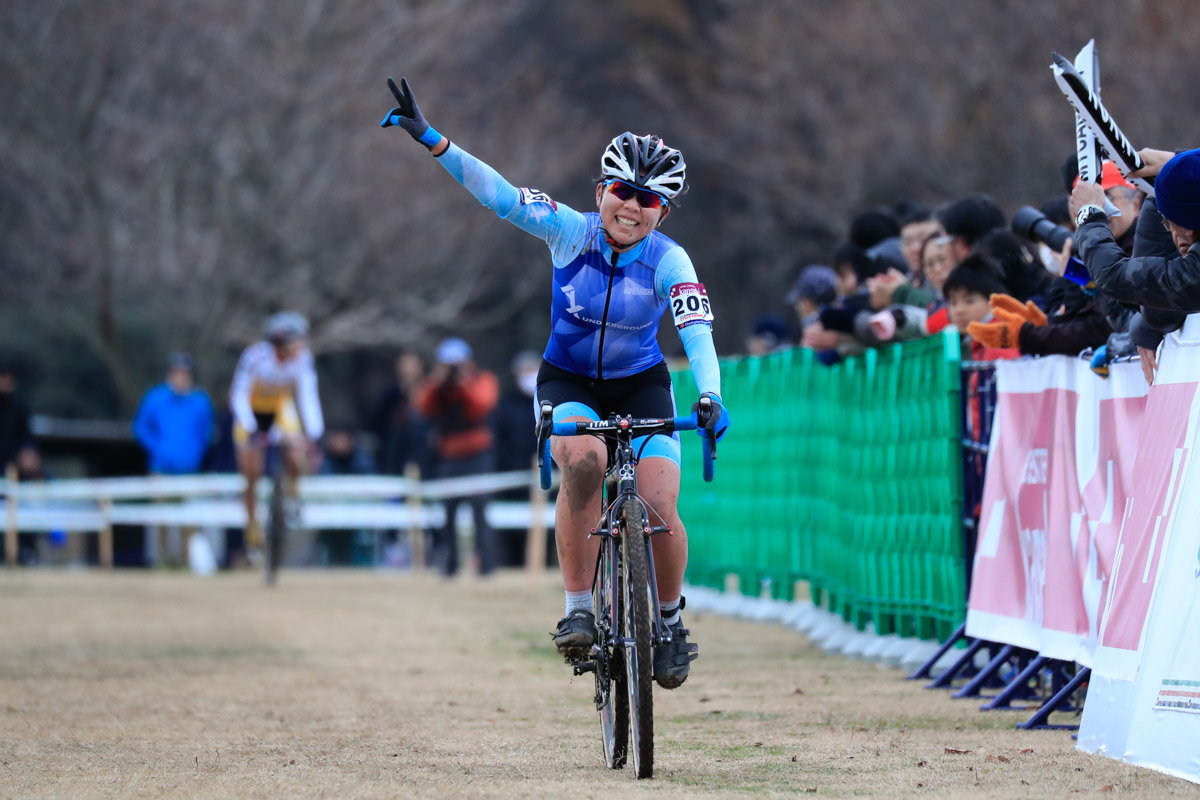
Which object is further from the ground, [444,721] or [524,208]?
[524,208]

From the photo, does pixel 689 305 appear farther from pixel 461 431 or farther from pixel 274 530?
pixel 461 431

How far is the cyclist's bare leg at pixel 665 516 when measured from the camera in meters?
7.67

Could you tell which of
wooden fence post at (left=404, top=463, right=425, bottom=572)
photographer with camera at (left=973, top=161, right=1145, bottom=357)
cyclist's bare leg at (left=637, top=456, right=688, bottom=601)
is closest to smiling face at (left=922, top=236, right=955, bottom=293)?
photographer with camera at (left=973, top=161, right=1145, bottom=357)

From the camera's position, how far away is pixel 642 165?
7.80m

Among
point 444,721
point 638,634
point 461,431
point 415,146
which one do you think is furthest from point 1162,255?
point 415,146

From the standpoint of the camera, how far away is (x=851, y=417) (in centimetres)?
1278

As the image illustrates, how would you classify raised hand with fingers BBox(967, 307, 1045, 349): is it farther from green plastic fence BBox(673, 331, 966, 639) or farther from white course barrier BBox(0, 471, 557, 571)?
white course barrier BBox(0, 471, 557, 571)

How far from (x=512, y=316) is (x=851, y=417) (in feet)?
93.5

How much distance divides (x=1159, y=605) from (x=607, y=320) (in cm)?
240

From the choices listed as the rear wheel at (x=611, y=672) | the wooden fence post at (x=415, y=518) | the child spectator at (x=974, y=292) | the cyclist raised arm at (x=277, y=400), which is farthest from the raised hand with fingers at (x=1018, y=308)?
the wooden fence post at (x=415, y=518)

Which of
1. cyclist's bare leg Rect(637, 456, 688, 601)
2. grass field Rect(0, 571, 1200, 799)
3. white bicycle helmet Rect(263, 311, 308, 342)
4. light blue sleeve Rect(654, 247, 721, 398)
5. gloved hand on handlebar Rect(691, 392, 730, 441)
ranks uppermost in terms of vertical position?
white bicycle helmet Rect(263, 311, 308, 342)

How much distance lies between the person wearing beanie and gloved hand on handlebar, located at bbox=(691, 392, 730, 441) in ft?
5.41

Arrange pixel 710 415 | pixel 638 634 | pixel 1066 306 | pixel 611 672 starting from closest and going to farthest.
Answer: pixel 638 634
pixel 710 415
pixel 611 672
pixel 1066 306

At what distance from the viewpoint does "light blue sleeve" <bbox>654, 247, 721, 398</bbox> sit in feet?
24.8
